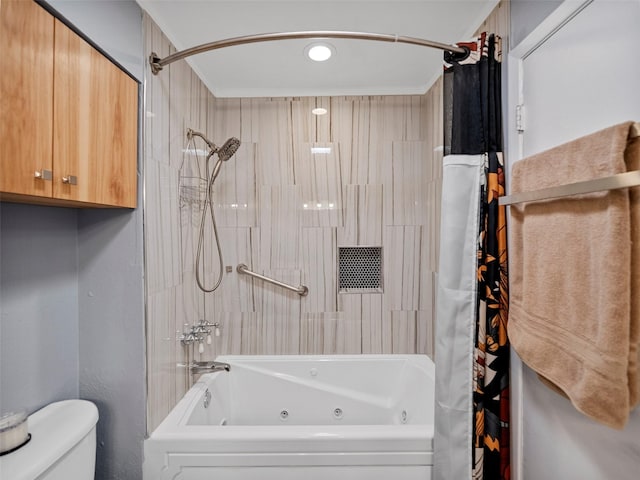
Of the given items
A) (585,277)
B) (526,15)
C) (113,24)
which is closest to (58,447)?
(113,24)

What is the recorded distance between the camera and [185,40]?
5.26ft

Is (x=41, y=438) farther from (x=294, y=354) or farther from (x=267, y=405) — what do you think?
(x=294, y=354)

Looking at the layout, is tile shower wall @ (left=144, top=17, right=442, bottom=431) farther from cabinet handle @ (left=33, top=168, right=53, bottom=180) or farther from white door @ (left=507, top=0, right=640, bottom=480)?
cabinet handle @ (left=33, top=168, right=53, bottom=180)

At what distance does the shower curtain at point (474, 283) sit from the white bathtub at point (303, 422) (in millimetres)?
231

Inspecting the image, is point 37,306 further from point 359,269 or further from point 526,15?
point 526,15

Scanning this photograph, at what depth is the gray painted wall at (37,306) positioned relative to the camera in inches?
39.5

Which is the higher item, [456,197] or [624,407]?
[456,197]

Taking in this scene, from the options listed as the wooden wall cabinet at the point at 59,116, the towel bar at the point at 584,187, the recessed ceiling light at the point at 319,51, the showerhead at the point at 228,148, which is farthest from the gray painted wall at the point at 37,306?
the towel bar at the point at 584,187

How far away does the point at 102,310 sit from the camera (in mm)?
1268

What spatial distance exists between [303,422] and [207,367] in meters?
0.73

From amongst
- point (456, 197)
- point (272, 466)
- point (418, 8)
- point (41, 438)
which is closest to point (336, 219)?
point (456, 197)

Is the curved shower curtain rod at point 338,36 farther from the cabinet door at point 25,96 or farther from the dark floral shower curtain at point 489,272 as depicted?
the cabinet door at point 25,96

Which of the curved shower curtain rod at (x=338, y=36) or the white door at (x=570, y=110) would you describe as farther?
the curved shower curtain rod at (x=338, y=36)

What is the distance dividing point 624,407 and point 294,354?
1.83 m
